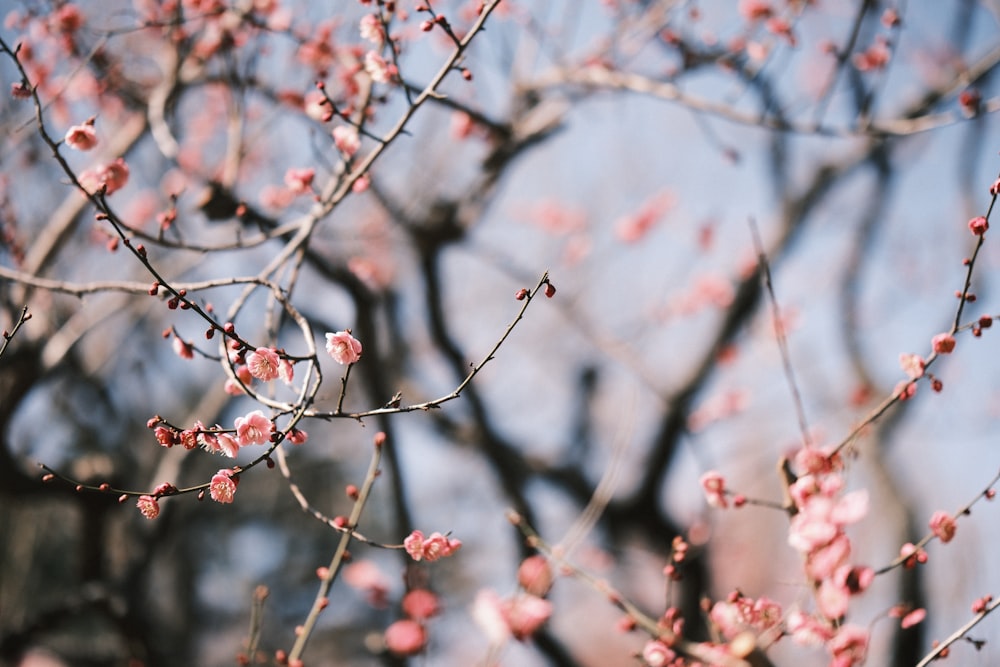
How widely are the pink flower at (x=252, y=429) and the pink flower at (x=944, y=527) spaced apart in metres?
1.76

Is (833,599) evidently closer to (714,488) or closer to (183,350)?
(714,488)

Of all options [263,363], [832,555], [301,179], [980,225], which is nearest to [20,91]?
[301,179]

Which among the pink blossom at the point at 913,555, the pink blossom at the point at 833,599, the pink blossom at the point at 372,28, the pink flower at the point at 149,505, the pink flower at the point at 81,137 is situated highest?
the pink blossom at the point at 372,28

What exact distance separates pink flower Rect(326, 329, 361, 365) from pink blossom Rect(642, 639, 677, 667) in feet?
3.66

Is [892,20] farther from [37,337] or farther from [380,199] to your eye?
[37,337]

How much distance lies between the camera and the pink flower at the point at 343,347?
63.9 inches

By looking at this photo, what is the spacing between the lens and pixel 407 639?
2.59 metres

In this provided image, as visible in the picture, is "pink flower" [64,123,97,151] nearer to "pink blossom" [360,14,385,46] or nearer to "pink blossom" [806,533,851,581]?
"pink blossom" [360,14,385,46]

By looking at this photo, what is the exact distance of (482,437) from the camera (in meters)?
4.46

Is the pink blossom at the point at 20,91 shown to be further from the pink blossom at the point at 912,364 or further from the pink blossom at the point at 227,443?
the pink blossom at the point at 912,364

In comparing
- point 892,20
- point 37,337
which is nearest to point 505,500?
point 37,337

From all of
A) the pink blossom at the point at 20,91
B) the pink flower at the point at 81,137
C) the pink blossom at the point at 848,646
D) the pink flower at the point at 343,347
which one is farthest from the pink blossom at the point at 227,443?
the pink blossom at the point at 848,646

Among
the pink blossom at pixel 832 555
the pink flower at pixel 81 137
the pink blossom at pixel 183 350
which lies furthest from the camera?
the pink flower at pixel 81 137

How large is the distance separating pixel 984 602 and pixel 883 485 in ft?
8.53
